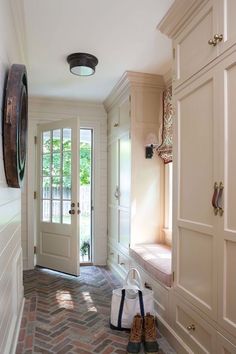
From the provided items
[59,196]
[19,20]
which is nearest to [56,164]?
[59,196]

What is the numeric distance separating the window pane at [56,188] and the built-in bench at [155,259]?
55.6 inches

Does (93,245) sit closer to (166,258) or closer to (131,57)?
(166,258)

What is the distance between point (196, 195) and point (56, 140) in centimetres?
270

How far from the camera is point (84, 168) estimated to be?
18.8ft

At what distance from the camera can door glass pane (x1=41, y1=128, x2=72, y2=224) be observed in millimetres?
4043

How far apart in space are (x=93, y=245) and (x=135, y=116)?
7.13ft

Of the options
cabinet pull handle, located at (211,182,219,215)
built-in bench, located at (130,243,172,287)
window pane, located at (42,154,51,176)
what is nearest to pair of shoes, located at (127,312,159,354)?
built-in bench, located at (130,243,172,287)

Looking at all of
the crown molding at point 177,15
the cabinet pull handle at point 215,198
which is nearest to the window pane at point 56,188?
the crown molding at point 177,15

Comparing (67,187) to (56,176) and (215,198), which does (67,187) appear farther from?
(215,198)

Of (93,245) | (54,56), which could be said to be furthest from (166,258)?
(54,56)

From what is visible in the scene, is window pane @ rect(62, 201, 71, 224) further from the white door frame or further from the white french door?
the white door frame

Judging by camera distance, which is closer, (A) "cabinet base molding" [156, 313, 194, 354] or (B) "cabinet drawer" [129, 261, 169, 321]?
(A) "cabinet base molding" [156, 313, 194, 354]

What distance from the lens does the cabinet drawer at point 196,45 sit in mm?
1755

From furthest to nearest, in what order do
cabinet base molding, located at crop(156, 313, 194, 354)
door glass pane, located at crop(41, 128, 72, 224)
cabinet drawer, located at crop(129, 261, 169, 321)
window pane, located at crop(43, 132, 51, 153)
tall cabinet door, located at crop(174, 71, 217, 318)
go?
window pane, located at crop(43, 132, 51, 153), door glass pane, located at crop(41, 128, 72, 224), cabinet drawer, located at crop(129, 261, 169, 321), cabinet base molding, located at crop(156, 313, 194, 354), tall cabinet door, located at crop(174, 71, 217, 318)
